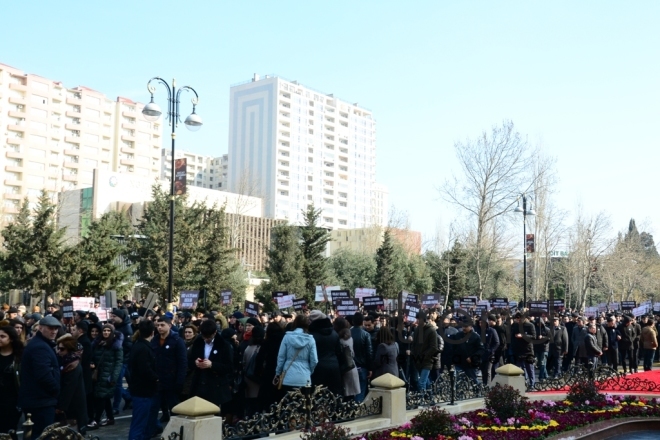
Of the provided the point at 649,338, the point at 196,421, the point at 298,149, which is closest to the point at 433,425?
the point at 196,421

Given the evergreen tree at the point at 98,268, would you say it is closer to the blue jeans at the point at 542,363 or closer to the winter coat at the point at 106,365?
the blue jeans at the point at 542,363

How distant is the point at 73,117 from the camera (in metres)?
108

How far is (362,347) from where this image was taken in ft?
40.5

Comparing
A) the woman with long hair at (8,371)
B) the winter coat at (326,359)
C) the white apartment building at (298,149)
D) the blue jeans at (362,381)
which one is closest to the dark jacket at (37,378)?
the woman with long hair at (8,371)

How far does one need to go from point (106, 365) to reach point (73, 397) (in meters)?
2.38

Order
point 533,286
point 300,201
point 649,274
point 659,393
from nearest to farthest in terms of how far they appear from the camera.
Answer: point 659,393 < point 533,286 < point 649,274 < point 300,201

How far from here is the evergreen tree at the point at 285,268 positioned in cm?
4534

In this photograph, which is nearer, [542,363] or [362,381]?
[362,381]

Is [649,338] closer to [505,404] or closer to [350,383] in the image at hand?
[505,404]

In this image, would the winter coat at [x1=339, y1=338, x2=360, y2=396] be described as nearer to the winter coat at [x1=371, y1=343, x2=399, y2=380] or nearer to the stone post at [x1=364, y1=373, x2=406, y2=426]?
the stone post at [x1=364, y1=373, x2=406, y2=426]

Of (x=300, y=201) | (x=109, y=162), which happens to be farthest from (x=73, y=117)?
(x=300, y=201)

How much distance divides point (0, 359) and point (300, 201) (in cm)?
12597

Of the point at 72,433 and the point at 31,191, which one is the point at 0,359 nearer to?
the point at 72,433

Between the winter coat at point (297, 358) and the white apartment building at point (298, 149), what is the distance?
109494mm
